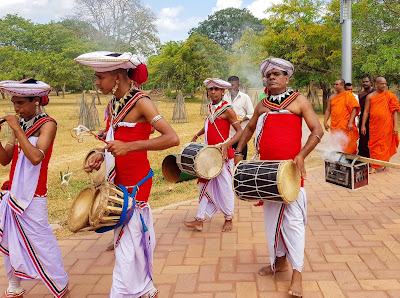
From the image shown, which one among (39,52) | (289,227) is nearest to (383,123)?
(289,227)

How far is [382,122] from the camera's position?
846 cm

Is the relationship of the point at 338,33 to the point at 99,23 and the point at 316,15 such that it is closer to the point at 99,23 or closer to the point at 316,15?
the point at 316,15

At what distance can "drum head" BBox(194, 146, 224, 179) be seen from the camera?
4.62 metres

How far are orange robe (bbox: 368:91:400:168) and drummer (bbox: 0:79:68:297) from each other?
286 inches

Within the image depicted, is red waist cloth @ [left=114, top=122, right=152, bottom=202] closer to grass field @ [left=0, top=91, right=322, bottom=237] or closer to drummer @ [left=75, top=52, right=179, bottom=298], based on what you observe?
drummer @ [left=75, top=52, right=179, bottom=298]

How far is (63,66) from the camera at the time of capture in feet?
107

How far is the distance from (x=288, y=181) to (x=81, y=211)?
164cm

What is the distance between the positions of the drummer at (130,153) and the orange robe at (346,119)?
6507 millimetres

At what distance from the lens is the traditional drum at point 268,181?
316 centimetres

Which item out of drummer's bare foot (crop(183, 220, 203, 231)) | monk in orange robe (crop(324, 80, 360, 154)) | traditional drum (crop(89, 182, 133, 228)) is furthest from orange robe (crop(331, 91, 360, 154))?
traditional drum (crop(89, 182, 133, 228))

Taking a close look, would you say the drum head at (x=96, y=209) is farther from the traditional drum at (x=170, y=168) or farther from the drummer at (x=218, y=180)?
the drummer at (x=218, y=180)

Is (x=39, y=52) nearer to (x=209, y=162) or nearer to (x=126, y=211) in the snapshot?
(x=209, y=162)

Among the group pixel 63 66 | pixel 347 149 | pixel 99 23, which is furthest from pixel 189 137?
pixel 99 23

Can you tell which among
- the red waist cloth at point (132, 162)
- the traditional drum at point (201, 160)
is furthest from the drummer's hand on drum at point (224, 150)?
the red waist cloth at point (132, 162)
